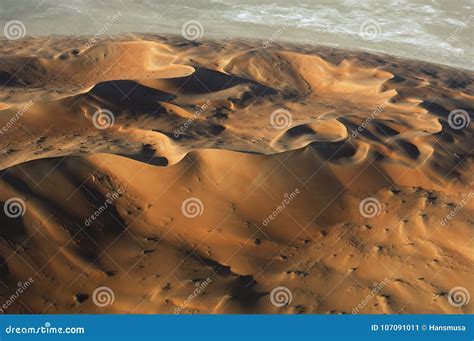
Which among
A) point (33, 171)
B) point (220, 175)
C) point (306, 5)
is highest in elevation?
point (33, 171)

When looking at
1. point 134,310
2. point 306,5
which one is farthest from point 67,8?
point 134,310

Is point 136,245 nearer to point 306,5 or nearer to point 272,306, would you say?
point 272,306
